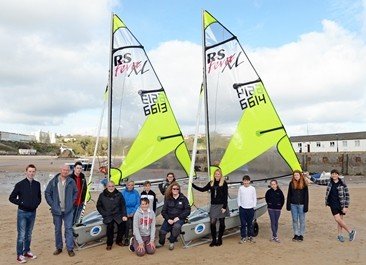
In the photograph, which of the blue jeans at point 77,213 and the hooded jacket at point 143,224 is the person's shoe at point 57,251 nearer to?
the blue jeans at point 77,213

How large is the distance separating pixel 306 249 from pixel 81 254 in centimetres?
355

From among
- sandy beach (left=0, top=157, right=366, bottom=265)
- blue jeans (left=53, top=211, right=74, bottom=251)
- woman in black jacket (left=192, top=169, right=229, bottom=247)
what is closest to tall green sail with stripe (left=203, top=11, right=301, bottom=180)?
woman in black jacket (left=192, top=169, right=229, bottom=247)

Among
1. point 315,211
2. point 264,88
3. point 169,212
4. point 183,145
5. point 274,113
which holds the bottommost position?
point 315,211

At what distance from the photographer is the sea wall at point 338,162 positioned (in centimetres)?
3042

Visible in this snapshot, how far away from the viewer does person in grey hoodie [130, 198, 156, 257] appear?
5.72m

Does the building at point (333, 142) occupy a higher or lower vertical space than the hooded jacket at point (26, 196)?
higher

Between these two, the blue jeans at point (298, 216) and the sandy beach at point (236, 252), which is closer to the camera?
the sandy beach at point (236, 252)

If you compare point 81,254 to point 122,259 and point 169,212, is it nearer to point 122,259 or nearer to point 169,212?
point 122,259

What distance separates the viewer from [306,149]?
52.0 metres

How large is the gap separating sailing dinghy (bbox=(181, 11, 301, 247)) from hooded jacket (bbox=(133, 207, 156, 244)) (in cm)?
125

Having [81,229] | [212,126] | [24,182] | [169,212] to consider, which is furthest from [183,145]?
[24,182]

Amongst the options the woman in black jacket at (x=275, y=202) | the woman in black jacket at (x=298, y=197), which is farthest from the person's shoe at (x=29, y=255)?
the woman in black jacket at (x=298, y=197)

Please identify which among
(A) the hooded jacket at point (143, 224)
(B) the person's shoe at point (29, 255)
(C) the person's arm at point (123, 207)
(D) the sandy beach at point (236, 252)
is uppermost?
(C) the person's arm at point (123, 207)

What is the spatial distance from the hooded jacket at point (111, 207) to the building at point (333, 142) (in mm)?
45399
